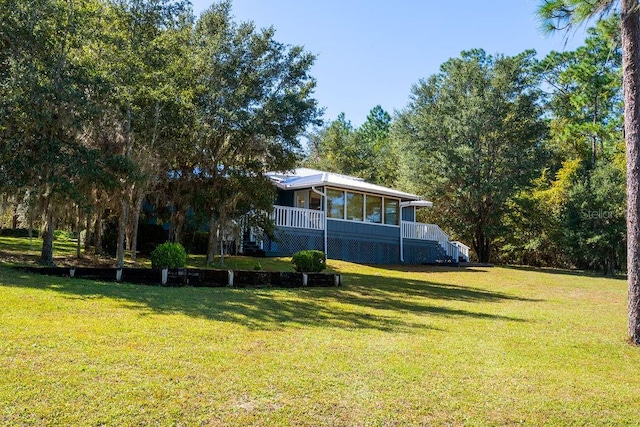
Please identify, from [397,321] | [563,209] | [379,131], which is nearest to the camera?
[397,321]

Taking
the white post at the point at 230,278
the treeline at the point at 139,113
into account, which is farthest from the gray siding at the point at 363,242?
the white post at the point at 230,278

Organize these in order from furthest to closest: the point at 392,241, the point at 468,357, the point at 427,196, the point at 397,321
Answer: the point at 427,196 → the point at 392,241 → the point at 397,321 → the point at 468,357

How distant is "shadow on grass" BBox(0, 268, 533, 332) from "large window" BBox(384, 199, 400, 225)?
1158 centimetres

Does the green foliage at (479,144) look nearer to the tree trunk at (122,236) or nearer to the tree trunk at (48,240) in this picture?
the tree trunk at (122,236)

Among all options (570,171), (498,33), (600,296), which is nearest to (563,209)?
(570,171)

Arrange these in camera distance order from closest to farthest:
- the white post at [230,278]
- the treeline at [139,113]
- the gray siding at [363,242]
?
the treeline at [139,113] < the white post at [230,278] < the gray siding at [363,242]

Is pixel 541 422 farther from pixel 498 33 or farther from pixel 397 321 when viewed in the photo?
pixel 498 33

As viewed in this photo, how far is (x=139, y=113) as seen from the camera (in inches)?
480

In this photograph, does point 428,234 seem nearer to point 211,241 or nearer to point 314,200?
point 314,200

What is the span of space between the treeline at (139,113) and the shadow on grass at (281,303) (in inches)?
104

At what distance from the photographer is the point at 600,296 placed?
510 inches

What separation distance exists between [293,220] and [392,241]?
537 centimetres

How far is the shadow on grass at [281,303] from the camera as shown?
7039 mm

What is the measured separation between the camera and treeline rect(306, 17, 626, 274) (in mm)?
22844
